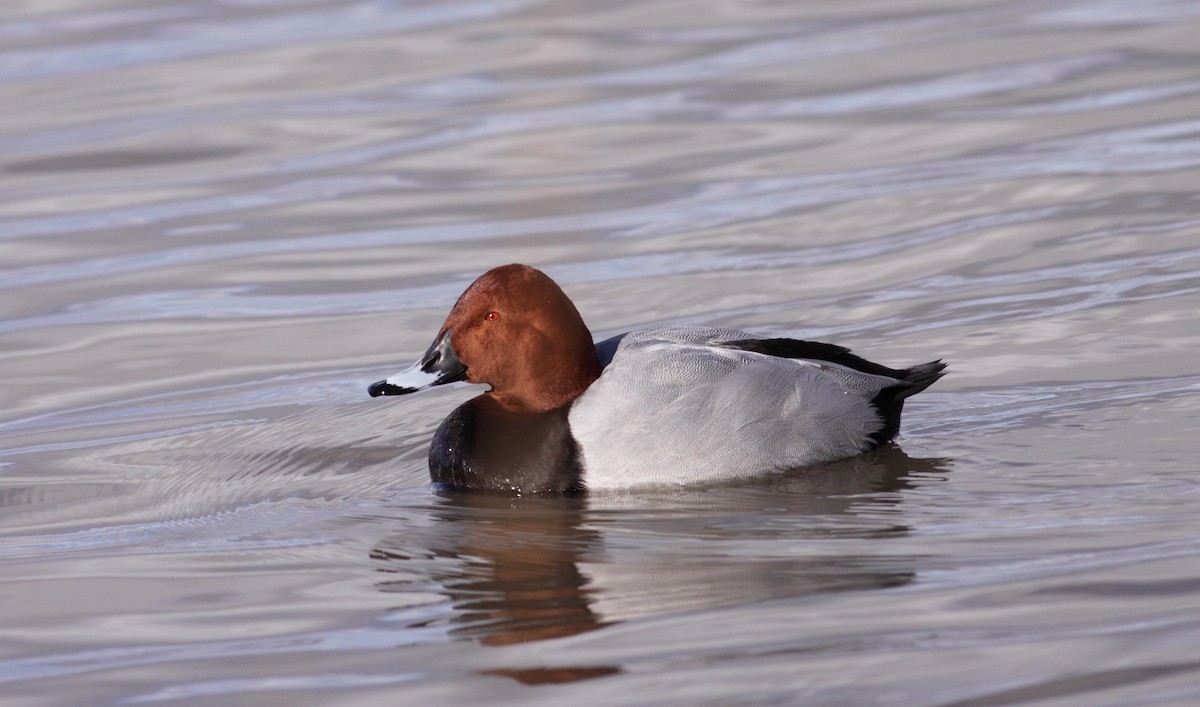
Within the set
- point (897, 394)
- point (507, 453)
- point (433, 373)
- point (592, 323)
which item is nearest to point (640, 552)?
point (507, 453)

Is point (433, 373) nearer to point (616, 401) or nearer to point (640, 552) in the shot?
point (616, 401)

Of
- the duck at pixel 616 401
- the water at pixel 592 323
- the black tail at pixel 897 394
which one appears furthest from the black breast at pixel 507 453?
the black tail at pixel 897 394

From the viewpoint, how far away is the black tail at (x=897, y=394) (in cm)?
625

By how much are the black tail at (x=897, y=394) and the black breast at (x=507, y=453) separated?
1184mm

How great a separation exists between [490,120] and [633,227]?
271 cm

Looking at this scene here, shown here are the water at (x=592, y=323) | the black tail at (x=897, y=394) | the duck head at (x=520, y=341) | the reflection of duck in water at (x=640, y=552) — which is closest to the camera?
the water at (x=592, y=323)

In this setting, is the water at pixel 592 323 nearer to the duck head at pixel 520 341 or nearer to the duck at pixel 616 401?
the duck at pixel 616 401

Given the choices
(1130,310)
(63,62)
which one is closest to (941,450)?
(1130,310)

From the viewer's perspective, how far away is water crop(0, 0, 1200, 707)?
14.5ft

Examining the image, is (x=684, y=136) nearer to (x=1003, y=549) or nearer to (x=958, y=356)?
(x=958, y=356)

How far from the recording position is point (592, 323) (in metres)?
8.16

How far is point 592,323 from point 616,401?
2327 mm

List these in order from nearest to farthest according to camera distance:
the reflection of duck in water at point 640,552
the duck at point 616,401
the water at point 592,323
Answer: the water at point 592,323 < the reflection of duck in water at point 640,552 < the duck at point 616,401

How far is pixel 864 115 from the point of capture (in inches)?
446
